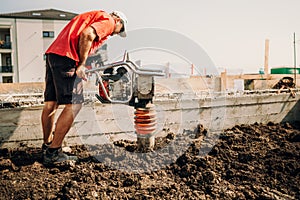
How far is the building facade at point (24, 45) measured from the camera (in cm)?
2997

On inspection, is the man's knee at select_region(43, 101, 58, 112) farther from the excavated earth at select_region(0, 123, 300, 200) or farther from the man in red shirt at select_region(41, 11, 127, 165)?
the excavated earth at select_region(0, 123, 300, 200)

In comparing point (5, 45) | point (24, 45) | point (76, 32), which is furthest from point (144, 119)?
point (5, 45)

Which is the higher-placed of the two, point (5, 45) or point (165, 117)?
point (5, 45)

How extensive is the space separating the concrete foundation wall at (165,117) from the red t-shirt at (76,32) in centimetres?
83

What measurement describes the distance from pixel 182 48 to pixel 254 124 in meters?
2.03

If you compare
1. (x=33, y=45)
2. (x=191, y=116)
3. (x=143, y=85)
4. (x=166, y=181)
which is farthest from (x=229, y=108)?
(x=33, y=45)

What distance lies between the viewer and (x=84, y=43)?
2447mm

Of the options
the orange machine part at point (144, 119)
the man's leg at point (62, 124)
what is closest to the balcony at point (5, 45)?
the man's leg at point (62, 124)

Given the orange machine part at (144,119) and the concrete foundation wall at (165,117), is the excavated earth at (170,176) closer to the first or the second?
the concrete foundation wall at (165,117)

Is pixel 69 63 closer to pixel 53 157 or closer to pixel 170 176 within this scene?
pixel 53 157

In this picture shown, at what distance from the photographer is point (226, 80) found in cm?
805

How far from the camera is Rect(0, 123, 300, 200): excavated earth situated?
2014 millimetres

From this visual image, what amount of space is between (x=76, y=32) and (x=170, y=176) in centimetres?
153

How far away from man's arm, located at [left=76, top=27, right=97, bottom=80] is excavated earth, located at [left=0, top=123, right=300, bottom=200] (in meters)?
0.84
